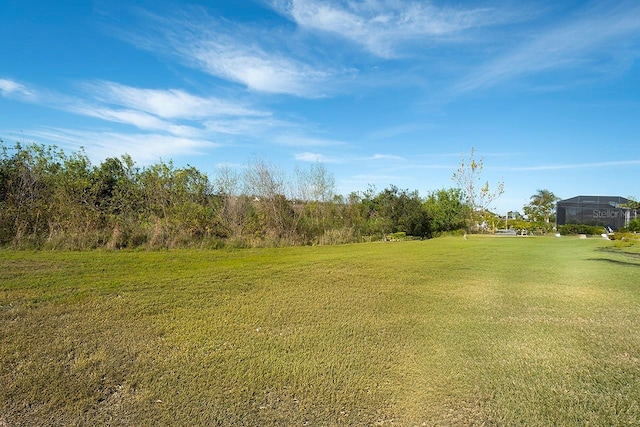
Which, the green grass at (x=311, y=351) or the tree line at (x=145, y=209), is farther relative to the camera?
the tree line at (x=145, y=209)

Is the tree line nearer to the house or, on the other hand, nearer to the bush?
the bush

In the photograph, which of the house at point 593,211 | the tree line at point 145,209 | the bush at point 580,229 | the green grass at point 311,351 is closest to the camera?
the green grass at point 311,351

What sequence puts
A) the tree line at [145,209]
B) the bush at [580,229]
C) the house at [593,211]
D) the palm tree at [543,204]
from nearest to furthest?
the tree line at [145,209] → the bush at [580,229] → the house at [593,211] → the palm tree at [543,204]

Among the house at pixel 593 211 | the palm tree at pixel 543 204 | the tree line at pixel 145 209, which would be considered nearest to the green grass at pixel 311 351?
the tree line at pixel 145 209

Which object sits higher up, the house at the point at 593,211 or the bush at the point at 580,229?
the house at the point at 593,211

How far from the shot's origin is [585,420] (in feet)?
6.12

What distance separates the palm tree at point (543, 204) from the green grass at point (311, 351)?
27.4 metres

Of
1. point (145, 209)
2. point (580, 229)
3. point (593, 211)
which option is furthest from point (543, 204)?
point (145, 209)

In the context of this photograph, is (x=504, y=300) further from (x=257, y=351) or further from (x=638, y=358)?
(x=257, y=351)

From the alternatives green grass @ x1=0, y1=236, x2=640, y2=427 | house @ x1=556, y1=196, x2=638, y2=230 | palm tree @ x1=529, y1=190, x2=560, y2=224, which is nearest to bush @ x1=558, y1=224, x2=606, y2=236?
house @ x1=556, y1=196, x2=638, y2=230

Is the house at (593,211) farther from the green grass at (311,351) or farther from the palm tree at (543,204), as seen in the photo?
the green grass at (311,351)

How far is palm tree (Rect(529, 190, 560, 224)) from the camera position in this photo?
1128 inches

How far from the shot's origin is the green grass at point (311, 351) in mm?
1969

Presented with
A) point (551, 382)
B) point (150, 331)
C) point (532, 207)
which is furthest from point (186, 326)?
point (532, 207)
